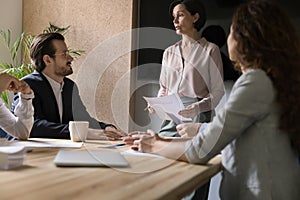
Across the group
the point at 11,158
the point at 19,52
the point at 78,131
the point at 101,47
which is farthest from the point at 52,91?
the point at 19,52

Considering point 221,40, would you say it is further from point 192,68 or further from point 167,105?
point 167,105

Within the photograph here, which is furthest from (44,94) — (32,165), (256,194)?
(256,194)

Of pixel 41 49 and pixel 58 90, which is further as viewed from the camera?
pixel 41 49

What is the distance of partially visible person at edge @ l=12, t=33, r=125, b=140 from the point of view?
1.96m

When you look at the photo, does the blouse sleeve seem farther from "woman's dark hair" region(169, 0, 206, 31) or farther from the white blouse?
"woman's dark hair" region(169, 0, 206, 31)

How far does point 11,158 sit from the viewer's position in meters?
1.02

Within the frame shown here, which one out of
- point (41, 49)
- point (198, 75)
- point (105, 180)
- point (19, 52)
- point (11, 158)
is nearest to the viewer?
point (105, 180)

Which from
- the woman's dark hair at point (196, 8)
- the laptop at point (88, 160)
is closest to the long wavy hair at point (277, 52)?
the laptop at point (88, 160)

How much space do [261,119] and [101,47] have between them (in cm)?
213

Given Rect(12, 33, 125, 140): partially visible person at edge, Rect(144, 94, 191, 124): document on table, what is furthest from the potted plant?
Rect(144, 94, 191, 124): document on table

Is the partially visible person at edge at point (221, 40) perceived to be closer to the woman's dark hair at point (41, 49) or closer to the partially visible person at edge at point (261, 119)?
the woman's dark hair at point (41, 49)

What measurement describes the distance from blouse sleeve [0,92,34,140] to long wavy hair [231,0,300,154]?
1018mm

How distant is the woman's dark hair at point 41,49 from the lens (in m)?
2.38

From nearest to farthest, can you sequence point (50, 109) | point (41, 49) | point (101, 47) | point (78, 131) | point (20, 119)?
1. point (78, 131)
2. point (20, 119)
3. point (50, 109)
4. point (41, 49)
5. point (101, 47)
